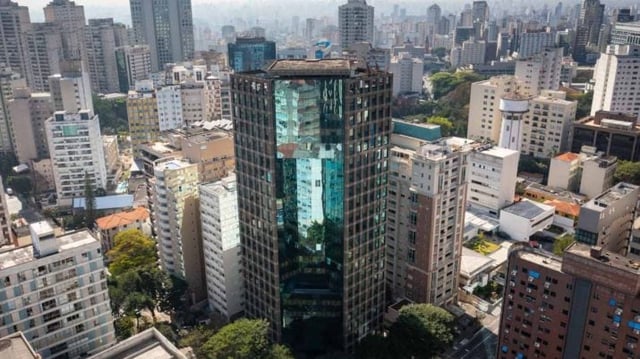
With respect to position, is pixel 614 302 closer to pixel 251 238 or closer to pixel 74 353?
pixel 251 238

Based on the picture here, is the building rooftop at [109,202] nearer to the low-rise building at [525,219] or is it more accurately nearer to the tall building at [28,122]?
the tall building at [28,122]

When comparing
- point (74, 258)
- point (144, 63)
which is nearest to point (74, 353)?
point (74, 258)

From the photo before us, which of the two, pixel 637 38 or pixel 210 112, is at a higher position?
pixel 637 38

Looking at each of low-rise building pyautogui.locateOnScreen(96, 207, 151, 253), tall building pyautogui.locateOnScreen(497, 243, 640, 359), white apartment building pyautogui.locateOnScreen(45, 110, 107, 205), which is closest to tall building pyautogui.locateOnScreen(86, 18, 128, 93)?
white apartment building pyautogui.locateOnScreen(45, 110, 107, 205)

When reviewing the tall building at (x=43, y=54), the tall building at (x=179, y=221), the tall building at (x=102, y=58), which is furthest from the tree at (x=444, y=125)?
the tall building at (x=102, y=58)

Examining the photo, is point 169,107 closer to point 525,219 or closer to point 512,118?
point 512,118

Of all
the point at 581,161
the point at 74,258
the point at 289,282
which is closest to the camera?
the point at 74,258

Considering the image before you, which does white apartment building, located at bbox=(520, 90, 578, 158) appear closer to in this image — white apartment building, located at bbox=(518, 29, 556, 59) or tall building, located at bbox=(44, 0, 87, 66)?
white apartment building, located at bbox=(518, 29, 556, 59)
